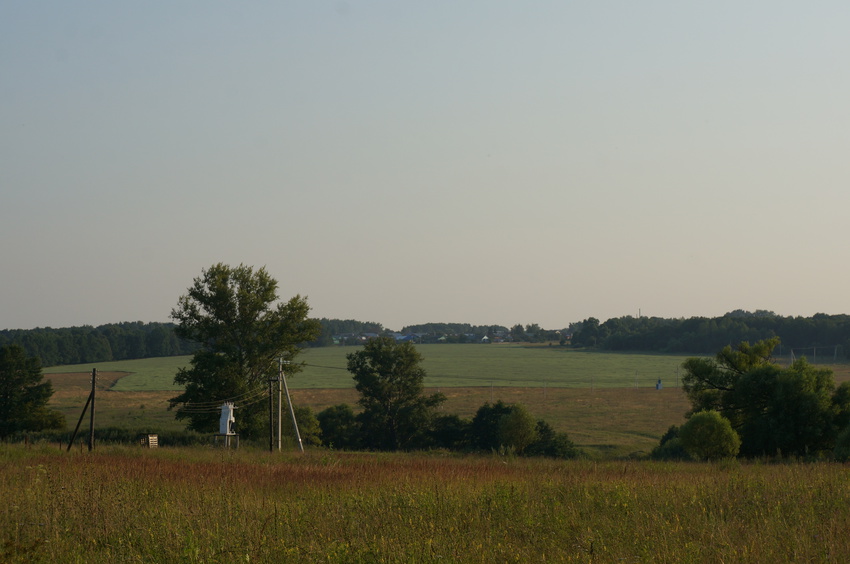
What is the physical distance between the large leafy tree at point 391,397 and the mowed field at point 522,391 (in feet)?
39.8

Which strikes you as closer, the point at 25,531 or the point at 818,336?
the point at 25,531

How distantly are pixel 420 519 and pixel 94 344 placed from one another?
16377 cm

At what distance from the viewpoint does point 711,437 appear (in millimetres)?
33750

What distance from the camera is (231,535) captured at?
842 cm

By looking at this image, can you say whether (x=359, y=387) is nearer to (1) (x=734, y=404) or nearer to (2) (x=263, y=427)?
(2) (x=263, y=427)

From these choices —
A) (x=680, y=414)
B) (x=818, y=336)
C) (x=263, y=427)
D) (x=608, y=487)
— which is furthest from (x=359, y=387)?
(x=818, y=336)

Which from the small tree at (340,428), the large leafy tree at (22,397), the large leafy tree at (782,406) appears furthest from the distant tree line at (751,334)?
the large leafy tree at (22,397)

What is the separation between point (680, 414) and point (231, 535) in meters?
80.5

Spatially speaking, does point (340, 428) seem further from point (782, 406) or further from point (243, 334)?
point (782, 406)

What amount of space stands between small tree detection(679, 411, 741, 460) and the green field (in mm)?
73745

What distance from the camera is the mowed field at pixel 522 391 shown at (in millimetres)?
71938

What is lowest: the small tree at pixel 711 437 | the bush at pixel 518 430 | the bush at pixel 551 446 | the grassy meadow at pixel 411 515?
the bush at pixel 551 446

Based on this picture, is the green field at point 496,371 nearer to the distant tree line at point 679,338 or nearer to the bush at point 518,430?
the distant tree line at point 679,338

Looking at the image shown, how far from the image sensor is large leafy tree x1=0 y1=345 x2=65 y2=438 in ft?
200
